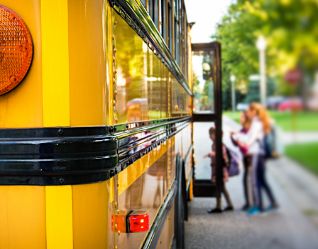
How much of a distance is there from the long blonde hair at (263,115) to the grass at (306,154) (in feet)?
0.18

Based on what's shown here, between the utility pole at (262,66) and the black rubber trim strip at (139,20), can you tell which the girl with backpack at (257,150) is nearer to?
the utility pole at (262,66)

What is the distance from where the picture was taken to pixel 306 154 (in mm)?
384

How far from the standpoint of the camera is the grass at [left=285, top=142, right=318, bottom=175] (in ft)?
1.25

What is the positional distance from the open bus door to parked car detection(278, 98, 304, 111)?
6.19 m

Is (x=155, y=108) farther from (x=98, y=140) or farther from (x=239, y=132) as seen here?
(x=239, y=132)

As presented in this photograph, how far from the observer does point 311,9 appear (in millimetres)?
394

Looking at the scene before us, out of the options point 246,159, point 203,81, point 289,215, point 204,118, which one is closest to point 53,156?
point 246,159

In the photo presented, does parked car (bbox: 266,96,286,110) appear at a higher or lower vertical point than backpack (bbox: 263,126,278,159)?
higher

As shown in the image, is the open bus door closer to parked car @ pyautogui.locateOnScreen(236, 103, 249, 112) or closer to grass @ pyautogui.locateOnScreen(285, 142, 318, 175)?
parked car @ pyautogui.locateOnScreen(236, 103, 249, 112)

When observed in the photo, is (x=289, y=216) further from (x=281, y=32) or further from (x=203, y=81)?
(x=203, y=81)

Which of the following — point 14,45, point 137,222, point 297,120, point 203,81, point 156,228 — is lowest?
point 156,228

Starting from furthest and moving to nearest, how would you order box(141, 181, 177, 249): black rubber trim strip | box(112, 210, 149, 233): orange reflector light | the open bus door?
the open bus door
box(141, 181, 177, 249): black rubber trim strip
box(112, 210, 149, 233): orange reflector light

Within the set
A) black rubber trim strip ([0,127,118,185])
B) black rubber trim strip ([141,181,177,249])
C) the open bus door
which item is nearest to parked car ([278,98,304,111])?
black rubber trim strip ([0,127,118,185])

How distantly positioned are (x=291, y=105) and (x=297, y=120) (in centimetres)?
2
